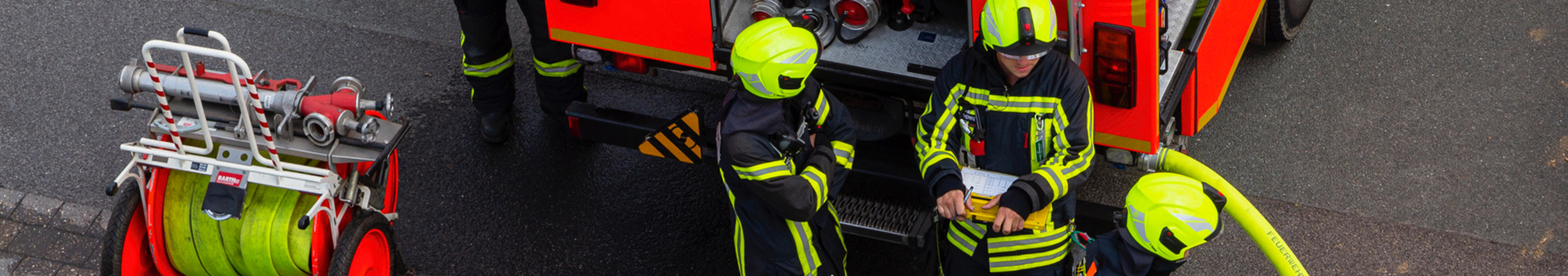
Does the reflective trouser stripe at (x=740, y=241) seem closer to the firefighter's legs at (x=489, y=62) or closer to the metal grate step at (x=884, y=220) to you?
the metal grate step at (x=884, y=220)

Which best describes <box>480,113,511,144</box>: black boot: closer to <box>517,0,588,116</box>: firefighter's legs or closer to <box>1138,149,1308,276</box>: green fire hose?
<box>517,0,588,116</box>: firefighter's legs

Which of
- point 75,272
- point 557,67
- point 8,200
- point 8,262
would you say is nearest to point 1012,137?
point 557,67

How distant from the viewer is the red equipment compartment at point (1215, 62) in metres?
4.29

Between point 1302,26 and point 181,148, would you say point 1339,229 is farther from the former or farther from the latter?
point 181,148

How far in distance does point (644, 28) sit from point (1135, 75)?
165cm

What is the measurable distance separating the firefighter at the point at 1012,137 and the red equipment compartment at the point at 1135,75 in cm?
16

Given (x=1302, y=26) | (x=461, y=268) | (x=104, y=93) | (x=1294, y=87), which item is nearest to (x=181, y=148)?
(x=461, y=268)

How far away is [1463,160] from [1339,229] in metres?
0.78

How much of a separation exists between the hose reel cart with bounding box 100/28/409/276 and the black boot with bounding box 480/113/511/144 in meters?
1.16

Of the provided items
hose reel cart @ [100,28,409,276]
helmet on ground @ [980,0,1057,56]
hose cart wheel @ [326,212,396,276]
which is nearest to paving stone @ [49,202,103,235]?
hose reel cart @ [100,28,409,276]

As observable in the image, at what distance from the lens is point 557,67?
16.2 ft

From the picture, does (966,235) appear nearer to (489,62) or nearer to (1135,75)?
(1135,75)

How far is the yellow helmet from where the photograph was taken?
11.2ft

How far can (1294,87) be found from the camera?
5.63 meters
